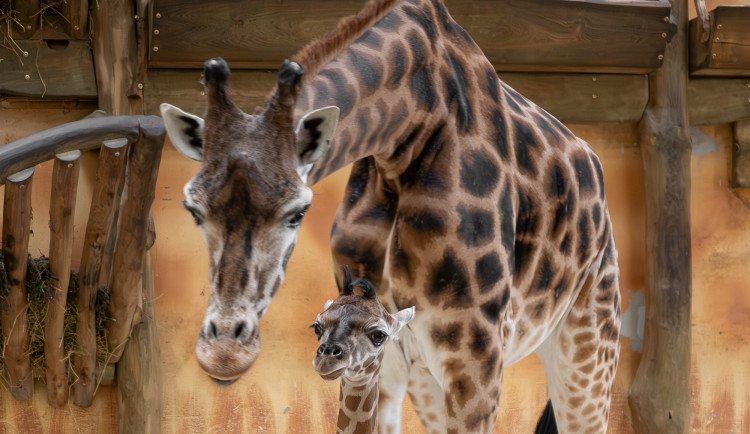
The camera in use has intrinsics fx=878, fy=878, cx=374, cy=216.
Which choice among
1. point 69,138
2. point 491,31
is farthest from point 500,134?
point 491,31

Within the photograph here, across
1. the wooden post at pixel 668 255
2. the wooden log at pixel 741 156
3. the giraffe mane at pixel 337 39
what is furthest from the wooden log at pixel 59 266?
the wooden log at pixel 741 156

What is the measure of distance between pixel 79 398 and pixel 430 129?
6.67 feet

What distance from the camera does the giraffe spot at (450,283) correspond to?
167 centimetres

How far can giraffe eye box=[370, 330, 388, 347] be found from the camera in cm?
148

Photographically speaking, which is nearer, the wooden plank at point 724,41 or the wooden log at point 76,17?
the wooden log at point 76,17

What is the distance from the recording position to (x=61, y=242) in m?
2.79

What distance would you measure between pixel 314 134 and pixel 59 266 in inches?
68.8

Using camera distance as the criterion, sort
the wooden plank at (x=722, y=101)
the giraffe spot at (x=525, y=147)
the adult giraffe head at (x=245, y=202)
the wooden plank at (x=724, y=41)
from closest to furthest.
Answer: the adult giraffe head at (x=245, y=202), the giraffe spot at (x=525, y=147), the wooden plank at (x=724, y=41), the wooden plank at (x=722, y=101)

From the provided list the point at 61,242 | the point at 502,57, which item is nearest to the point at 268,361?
the point at 61,242

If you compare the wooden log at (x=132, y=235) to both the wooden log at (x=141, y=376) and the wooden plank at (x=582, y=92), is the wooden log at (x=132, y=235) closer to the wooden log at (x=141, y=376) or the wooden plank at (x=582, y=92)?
the wooden log at (x=141, y=376)

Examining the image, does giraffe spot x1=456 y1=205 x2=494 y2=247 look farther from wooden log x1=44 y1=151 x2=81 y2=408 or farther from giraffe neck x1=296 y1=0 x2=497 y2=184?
wooden log x1=44 y1=151 x2=81 y2=408

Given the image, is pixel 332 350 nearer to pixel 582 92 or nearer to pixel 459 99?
pixel 459 99

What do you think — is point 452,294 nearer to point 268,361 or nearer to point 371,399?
point 371,399

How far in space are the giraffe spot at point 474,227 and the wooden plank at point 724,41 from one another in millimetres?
2182
